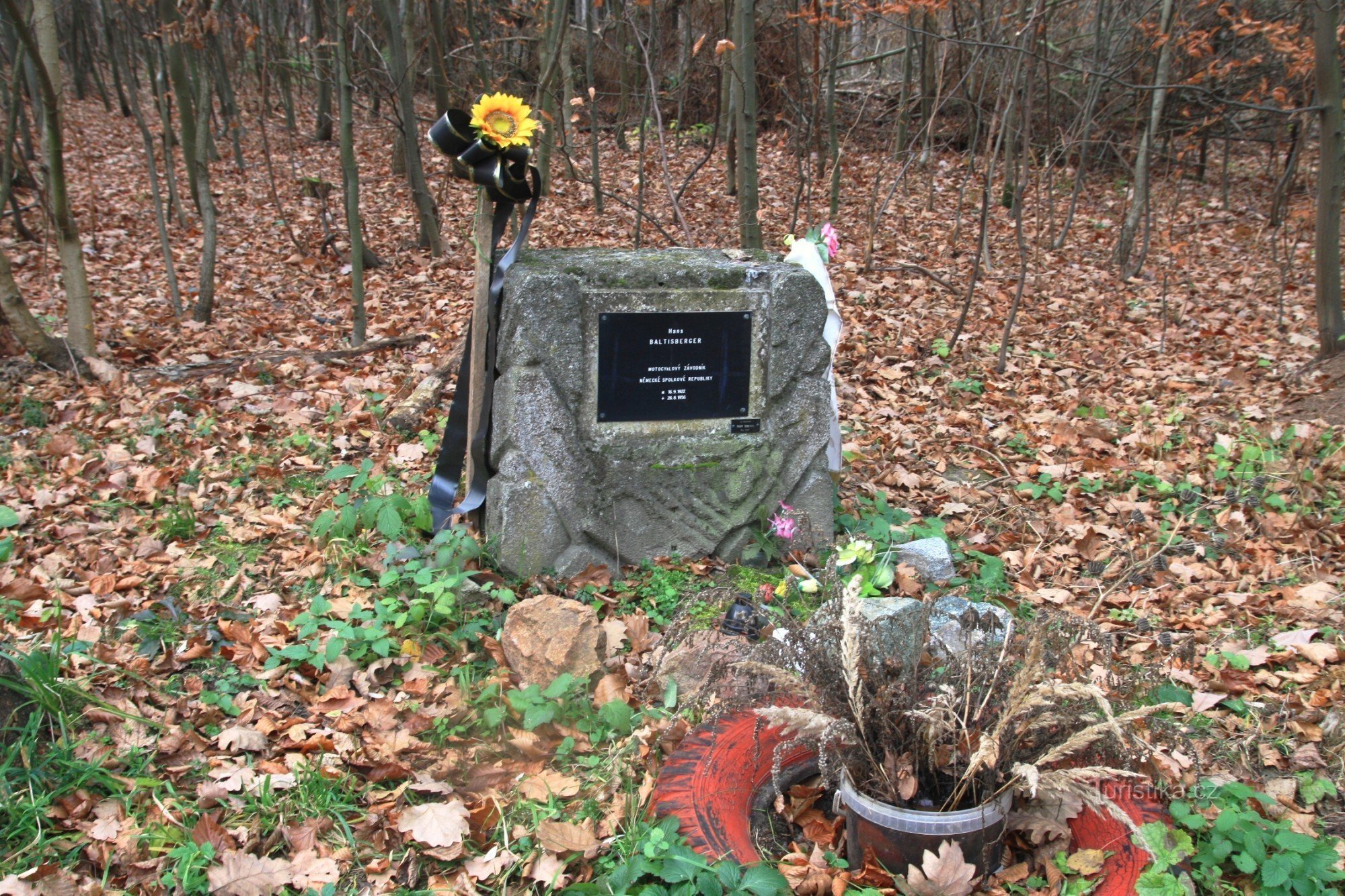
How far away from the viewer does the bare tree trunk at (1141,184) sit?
29.3ft

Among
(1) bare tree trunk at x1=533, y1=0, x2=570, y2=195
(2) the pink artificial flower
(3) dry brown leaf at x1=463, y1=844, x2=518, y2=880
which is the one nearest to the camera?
(3) dry brown leaf at x1=463, y1=844, x2=518, y2=880

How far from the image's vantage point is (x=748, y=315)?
156 inches

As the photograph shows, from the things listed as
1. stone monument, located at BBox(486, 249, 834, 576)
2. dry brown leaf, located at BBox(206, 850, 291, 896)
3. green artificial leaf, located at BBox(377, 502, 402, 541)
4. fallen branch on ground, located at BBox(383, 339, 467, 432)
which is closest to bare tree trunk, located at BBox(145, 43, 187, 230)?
fallen branch on ground, located at BBox(383, 339, 467, 432)

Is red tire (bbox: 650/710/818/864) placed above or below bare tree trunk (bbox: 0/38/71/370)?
below

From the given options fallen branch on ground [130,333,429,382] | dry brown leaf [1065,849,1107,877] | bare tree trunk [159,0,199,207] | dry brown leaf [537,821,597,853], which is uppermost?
bare tree trunk [159,0,199,207]

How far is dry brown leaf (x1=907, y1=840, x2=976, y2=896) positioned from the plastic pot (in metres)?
0.02

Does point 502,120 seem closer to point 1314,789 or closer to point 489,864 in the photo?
point 489,864

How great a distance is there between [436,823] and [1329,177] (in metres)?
7.07

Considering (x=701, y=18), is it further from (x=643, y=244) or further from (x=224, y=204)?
(x=224, y=204)

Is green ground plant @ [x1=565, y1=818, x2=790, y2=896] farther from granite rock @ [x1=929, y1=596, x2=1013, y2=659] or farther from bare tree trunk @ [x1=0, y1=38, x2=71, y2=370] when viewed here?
bare tree trunk @ [x1=0, y1=38, x2=71, y2=370]

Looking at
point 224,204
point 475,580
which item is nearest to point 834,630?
point 475,580

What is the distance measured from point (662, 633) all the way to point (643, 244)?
6.55m

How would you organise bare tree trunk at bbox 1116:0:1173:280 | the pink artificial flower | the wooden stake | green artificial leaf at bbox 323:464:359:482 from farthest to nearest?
bare tree trunk at bbox 1116:0:1173:280
the pink artificial flower
green artificial leaf at bbox 323:464:359:482
the wooden stake

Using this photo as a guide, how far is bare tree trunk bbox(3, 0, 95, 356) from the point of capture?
5.40m
